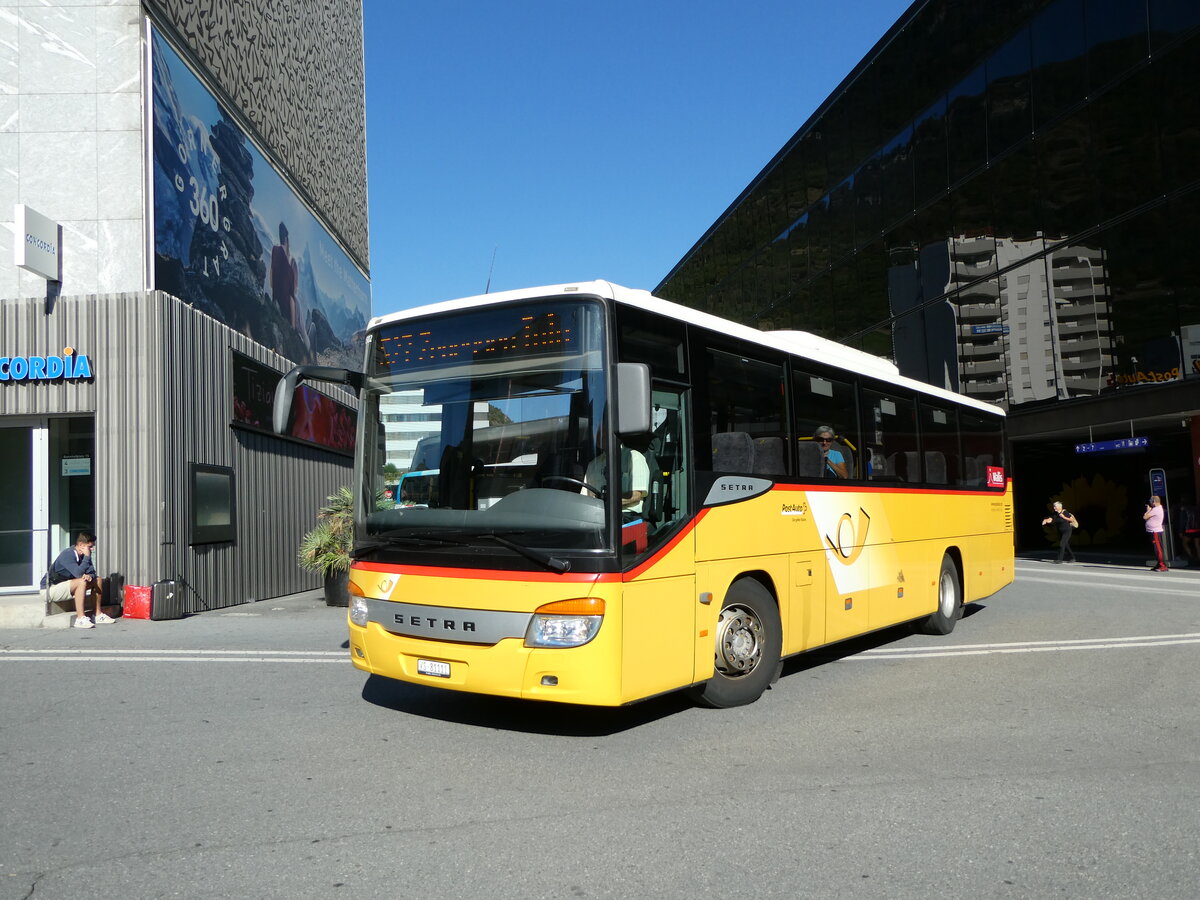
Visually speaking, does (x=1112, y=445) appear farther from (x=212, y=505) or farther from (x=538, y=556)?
(x=538, y=556)

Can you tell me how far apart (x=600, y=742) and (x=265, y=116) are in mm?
20937

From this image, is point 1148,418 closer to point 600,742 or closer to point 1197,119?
point 1197,119

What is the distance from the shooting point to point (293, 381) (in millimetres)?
6625

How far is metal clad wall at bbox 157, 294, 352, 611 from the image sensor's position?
15.6m

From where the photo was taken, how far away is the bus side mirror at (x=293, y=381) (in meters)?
6.46

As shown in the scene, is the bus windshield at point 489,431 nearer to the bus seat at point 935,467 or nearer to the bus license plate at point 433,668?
the bus license plate at point 433,668

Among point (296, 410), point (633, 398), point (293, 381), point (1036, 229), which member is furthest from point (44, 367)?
point (1036, 229)

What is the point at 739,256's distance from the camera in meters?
46.1

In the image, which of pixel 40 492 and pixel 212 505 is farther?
pixel 212 505

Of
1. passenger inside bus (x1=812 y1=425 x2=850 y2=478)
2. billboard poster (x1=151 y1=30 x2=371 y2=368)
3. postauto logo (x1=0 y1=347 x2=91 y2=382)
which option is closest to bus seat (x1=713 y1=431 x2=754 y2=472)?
passenger inside bus (x1=812 y1=425 x2=850 y2=478)

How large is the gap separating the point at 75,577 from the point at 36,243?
5.13 metres

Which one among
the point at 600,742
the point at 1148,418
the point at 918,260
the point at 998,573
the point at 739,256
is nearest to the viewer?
the point at 600,742

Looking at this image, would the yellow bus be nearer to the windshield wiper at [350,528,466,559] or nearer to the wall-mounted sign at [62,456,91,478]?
the windshield wiper at [350,528,466,559]

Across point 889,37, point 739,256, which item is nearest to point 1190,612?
point 889,37
